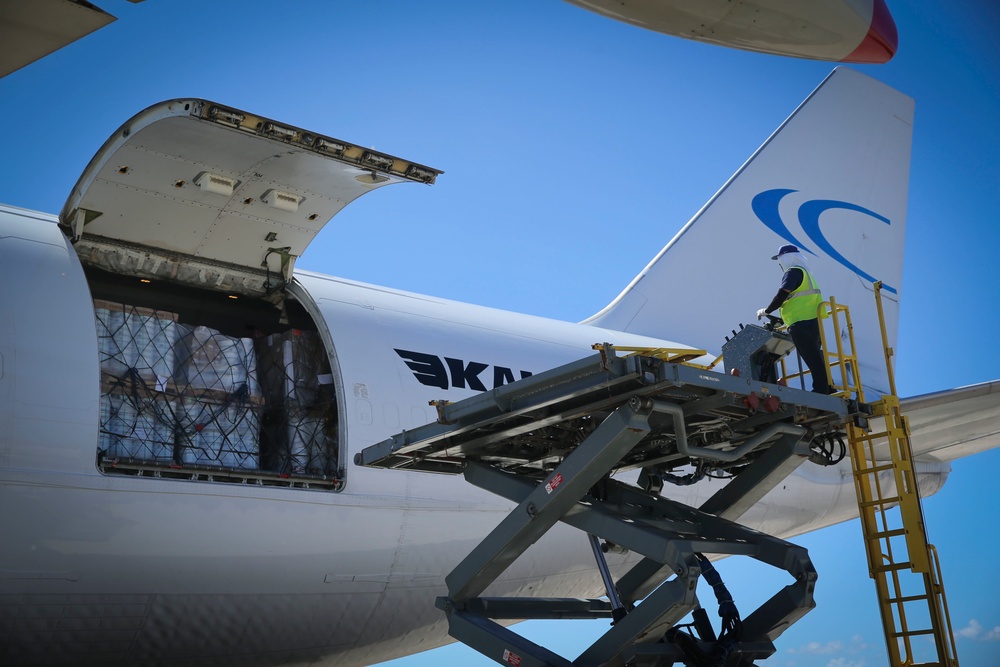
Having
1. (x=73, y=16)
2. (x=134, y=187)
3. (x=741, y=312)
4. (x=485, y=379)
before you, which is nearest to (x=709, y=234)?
(x=741, y=312)

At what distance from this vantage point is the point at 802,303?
336 inches

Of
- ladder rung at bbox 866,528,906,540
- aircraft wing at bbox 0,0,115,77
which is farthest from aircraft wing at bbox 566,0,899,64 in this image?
ladder rung at bbox 866,528,906,540

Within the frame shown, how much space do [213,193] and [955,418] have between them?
25.2 ft

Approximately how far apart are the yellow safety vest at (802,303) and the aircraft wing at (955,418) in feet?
7.52

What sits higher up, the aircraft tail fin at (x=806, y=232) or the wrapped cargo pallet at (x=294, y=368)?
the aircraft tail fin at (x=806, y=232)

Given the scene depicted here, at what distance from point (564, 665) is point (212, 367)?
452 centimetres

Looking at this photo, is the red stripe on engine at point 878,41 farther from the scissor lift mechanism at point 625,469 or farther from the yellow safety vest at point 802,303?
the yellow safety vest at point 802,303

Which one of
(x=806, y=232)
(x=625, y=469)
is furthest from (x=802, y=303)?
(x=806, y=232)

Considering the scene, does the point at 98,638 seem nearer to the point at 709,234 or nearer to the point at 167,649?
the point at 167,649

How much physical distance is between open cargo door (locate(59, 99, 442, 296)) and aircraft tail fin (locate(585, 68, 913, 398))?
5.60 metres

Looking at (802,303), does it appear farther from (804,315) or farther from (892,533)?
(892,533)

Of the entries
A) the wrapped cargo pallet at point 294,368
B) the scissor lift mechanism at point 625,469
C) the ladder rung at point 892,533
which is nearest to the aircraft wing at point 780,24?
the scissor lift mechanism at point 625,469

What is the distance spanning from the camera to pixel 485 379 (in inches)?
418

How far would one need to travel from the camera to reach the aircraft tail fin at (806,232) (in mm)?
14867
